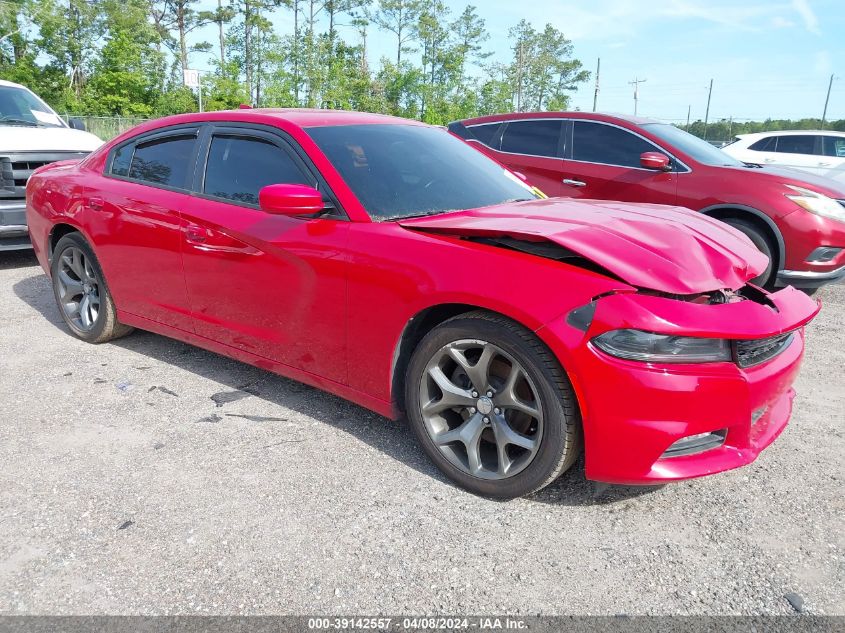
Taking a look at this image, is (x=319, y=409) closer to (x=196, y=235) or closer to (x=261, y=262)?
(x=261, y=262)

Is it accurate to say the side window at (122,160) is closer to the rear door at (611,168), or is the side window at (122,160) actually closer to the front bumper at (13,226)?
the front bumper at (13,226)

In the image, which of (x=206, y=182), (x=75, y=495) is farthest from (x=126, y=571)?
(x=206, y=182)

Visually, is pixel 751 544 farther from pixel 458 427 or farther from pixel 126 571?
pixel 126 571

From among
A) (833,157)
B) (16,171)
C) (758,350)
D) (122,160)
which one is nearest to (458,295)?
(758,350)

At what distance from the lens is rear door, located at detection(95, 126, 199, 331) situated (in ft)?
12.2

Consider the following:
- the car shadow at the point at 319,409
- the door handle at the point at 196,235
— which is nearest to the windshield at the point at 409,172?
the door handle at the point at 196,235

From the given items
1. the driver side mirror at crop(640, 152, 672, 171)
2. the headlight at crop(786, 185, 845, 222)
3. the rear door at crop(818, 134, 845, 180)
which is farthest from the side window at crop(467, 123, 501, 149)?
the rear door at crop(818, 134, 845, 180)

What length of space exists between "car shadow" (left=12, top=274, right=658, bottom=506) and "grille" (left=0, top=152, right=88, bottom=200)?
7.28ft

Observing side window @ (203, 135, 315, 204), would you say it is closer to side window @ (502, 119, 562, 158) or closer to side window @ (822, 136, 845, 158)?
side window @ (502, 119, 562, 158)

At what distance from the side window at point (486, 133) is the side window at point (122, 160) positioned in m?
4.37

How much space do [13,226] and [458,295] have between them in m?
5.84

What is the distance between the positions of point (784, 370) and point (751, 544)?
673 millimetres

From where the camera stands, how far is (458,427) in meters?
2.76

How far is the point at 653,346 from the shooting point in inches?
88.3
